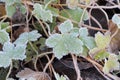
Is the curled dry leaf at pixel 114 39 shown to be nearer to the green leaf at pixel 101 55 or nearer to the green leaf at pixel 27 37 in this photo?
the green leaf at pixel 101 55

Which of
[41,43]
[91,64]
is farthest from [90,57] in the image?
[41,43]

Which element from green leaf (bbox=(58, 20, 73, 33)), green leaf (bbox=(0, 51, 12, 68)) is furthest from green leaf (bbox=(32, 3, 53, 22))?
green leaf (bbox=(0, 51, 12, 68))

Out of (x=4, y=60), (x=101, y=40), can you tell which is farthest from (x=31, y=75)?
(x=101, y=40)

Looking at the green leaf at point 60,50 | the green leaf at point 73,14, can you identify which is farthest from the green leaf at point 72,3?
the green leaf at point 60,50

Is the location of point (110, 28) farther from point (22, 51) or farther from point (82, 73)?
point (22, 51)

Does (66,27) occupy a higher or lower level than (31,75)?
higher

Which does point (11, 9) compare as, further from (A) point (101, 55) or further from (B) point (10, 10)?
(A) point (101, 55)

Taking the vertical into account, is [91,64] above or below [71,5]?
below
